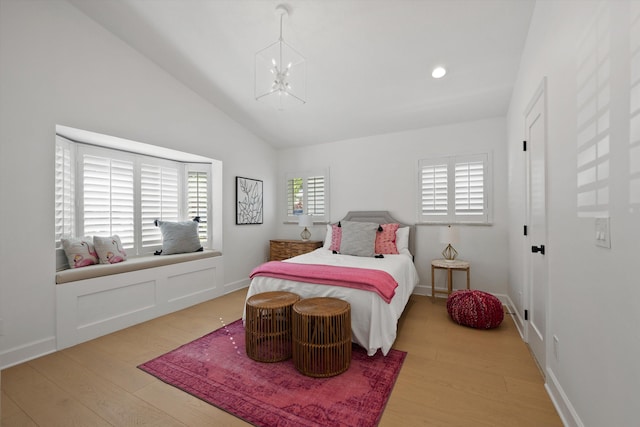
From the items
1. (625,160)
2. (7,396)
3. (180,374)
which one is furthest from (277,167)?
(625,160)

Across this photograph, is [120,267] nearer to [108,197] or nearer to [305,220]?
[108,197]

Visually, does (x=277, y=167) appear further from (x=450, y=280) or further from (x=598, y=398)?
(x=598, y=398)

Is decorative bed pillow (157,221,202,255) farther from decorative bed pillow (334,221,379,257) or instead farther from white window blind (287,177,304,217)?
decorative bed pillow (334,221,379,257)

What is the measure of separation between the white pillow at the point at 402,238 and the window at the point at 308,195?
52.6 inches

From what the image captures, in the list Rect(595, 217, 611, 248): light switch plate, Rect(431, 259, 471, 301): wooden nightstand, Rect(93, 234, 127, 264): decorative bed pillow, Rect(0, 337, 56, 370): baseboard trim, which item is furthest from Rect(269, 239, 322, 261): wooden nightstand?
Rect(595, 217, 611, 248): light switch plate

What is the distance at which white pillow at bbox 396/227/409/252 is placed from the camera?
12.8 feet

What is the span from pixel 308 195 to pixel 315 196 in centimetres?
14

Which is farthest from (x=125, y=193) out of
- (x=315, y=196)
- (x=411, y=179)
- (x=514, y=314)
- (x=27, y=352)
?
(x=514, y=314)

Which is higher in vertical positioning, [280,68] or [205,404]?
[280,68]

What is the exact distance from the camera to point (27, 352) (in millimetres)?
2314

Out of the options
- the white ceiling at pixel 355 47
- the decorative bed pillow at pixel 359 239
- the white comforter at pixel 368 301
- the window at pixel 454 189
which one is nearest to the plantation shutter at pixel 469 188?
the window at pixel 454 189

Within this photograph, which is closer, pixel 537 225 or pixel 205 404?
pixel 205 404

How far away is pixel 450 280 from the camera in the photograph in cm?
358

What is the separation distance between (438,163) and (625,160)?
3087mm
